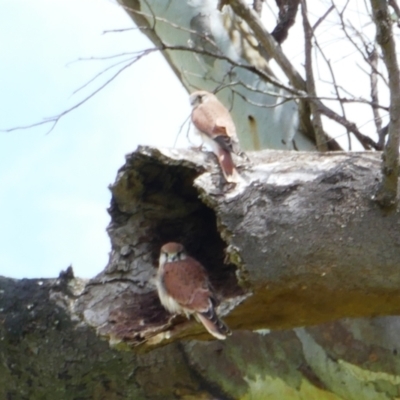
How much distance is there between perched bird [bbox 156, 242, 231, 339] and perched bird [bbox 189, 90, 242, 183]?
15.6 inches

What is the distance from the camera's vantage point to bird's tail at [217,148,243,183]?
249 centimetres

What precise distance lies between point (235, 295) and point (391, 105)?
2.81 ft

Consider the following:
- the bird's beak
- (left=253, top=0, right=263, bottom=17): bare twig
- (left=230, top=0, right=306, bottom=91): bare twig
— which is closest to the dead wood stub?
the bird's beak

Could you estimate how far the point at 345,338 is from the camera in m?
3.32

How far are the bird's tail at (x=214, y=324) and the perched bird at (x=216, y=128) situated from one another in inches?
15.9

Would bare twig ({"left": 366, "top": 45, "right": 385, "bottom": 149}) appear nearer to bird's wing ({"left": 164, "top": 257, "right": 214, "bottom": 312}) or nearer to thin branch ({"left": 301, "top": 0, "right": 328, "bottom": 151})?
thin branch ({"left": 301, "top": 0, "right": 328, "bottom": 151})

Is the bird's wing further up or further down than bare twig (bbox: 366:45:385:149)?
further down

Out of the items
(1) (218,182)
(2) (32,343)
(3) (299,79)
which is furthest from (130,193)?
(3) (299,79)

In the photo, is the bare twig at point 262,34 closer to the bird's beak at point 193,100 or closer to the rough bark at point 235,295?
the bird's beak at point 193,100

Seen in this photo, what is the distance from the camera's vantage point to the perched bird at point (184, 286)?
8.55ft

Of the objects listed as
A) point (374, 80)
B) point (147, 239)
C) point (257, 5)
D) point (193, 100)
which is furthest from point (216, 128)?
point (257, 5)

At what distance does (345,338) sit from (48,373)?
1.16m

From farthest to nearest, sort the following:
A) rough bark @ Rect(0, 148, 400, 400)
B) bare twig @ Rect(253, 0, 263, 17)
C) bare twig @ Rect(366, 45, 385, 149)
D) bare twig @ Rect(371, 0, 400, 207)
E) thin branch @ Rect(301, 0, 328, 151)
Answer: bare twig @ Rect(253, 0, 263, 17)
bare twig @ Rect(366, 45, 385, 149)
thin branch @ Rect(301, 0, 328, 151)
rough bark @ Rect(0, 148, 400, 400)
bare twig @ Rect(371, 0, 400, 207)

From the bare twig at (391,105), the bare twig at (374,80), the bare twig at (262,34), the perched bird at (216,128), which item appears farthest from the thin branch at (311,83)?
the bare twig at (391,105)
